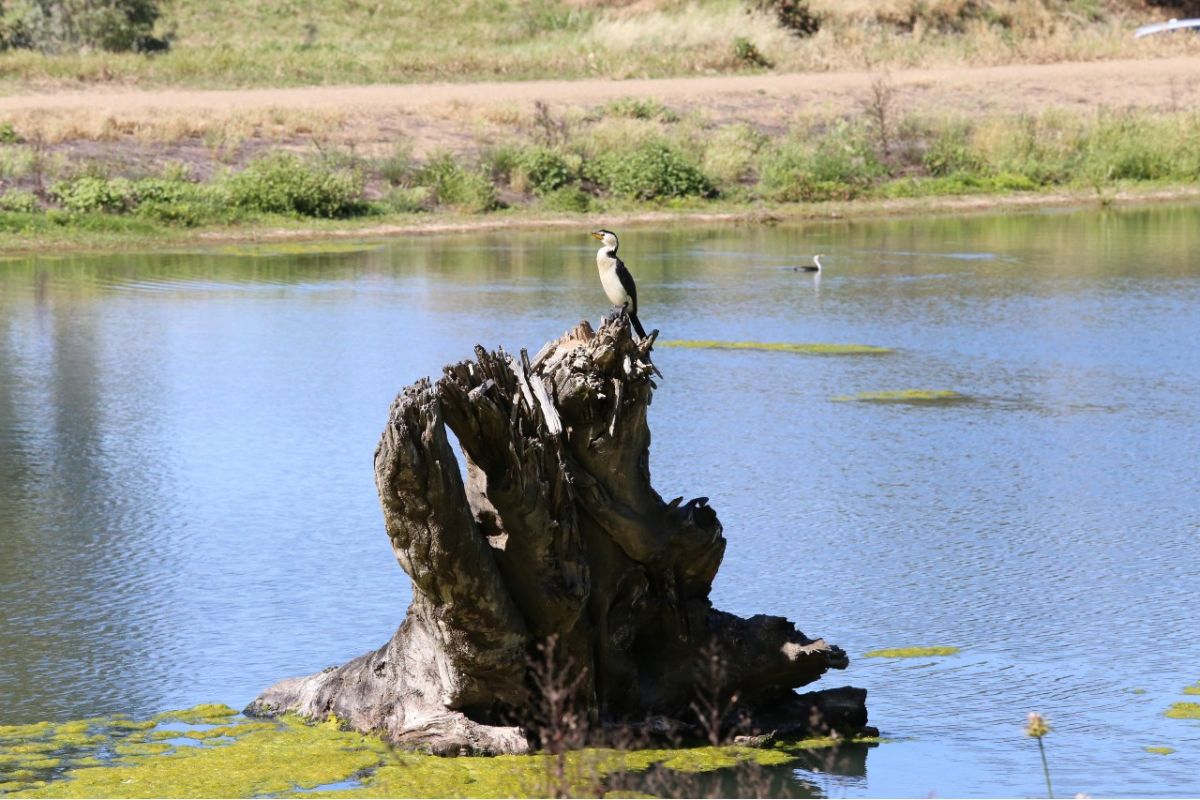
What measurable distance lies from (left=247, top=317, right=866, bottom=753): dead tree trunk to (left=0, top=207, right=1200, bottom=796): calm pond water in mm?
716

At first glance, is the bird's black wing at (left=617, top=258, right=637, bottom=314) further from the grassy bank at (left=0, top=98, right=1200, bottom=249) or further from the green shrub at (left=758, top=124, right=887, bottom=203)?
the green shrub at (left=758, top=124, right=887, bottom=203)

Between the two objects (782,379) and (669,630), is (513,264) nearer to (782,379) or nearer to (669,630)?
(782,379)

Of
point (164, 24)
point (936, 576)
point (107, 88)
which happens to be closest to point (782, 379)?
point (936, 576)

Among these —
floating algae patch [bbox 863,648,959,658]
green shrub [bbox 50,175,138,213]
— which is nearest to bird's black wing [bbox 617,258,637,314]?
floating algae patch [bbox 863,648,959,658]

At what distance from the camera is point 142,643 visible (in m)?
10.2

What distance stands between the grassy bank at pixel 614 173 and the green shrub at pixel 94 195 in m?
0.03

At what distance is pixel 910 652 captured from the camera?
980 cm

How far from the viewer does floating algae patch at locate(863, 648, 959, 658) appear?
9734mm

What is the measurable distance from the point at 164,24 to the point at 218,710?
48.0 meters

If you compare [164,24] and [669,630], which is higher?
[164,24]

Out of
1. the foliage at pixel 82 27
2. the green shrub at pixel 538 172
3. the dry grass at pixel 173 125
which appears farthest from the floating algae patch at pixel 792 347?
the foliage at pixel 82 27

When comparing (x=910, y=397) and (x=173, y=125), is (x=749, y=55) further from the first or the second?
(x=910, y=397)

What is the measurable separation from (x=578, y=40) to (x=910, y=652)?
43278 millimetres

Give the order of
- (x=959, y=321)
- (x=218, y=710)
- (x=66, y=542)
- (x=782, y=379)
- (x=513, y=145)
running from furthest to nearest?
(x=513, y=145)
(x=959, y=321)
(x=782, y=379)
(x=66, y=542)
(x=218, y=710)
